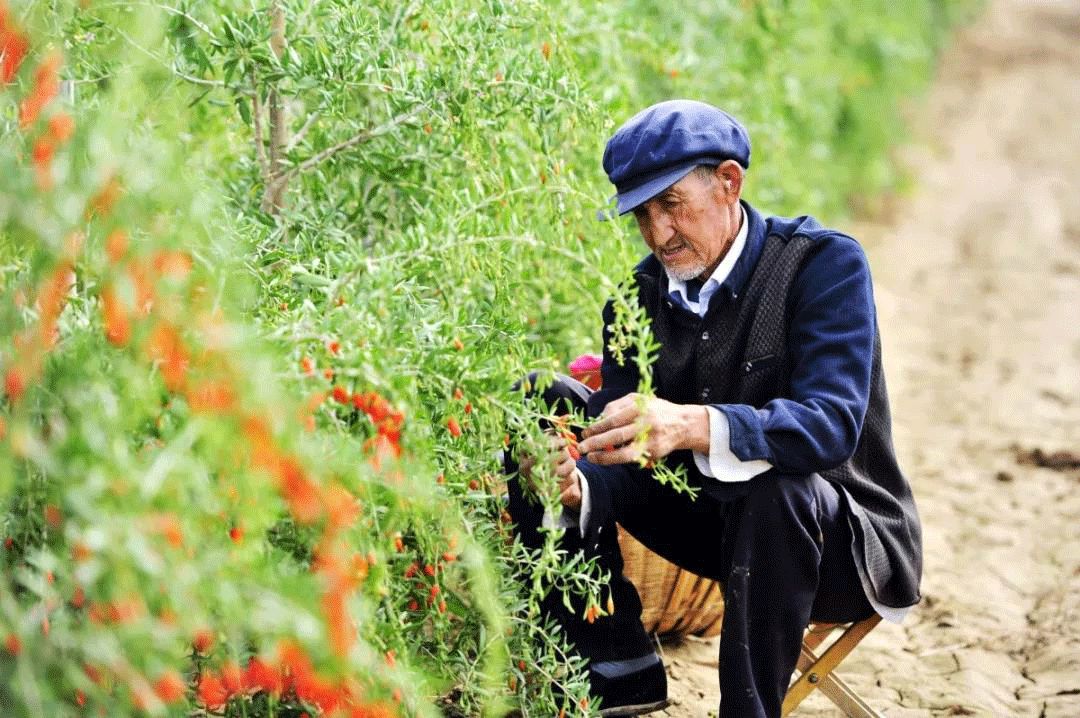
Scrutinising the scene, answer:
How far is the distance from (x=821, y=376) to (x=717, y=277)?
0.34 meters

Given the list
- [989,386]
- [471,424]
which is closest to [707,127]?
[471,424]

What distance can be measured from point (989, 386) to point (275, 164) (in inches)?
157

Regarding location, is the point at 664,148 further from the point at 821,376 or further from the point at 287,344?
the point at 287,344

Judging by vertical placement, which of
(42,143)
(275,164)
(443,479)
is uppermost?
(42,143)

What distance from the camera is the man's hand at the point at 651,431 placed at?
7.72 feet

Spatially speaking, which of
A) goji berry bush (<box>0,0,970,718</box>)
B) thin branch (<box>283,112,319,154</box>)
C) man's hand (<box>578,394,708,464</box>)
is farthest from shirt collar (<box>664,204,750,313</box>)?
thin branch (<box>283,112,319,154</box>)

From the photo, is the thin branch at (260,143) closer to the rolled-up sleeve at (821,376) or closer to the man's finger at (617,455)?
the man's finger at (617,455)

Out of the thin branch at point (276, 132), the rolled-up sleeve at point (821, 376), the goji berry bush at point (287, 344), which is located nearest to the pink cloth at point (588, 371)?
the goji berry bush at point (287, 344)

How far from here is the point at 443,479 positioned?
230cm

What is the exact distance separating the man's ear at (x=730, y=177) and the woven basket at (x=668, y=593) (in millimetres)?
876

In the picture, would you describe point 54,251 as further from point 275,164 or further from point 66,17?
point 275,164

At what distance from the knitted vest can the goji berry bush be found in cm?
27

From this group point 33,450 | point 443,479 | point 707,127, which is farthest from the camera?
point 707,127

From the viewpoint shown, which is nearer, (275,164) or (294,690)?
(294,690)
